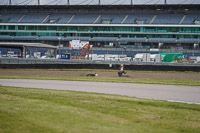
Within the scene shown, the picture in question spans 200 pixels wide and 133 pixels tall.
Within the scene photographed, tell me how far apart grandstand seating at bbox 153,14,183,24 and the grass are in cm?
6579

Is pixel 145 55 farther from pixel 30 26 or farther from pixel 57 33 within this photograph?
pixel 30 26

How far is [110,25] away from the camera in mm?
76750

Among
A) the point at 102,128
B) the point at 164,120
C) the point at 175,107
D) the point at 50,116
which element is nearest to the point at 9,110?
the point at 50,116

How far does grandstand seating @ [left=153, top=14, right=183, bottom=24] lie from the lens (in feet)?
245

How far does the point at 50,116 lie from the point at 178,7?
76.0m

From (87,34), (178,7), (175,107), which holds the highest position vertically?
(178,7)

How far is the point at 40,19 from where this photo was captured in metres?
84.0

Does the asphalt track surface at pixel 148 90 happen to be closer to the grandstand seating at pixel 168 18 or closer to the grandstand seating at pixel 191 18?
the grandstand seating at pixel 191 18

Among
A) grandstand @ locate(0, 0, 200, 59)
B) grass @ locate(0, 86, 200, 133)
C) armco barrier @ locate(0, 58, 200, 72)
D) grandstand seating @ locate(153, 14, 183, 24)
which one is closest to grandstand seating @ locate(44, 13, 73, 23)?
grandstand @ locate(0, 0, 200, 59)

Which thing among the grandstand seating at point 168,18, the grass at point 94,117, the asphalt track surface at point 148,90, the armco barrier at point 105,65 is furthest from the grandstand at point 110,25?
the grass at point 94,117

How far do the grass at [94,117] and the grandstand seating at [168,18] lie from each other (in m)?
65.8

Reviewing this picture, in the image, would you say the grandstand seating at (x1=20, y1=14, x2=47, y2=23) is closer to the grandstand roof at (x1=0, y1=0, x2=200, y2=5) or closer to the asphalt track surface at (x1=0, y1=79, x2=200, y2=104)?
the grandstand roof at (x1=0, y1=0, x2=200, y2=5)

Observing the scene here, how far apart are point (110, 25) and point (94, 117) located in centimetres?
6901

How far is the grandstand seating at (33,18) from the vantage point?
83.2 meters
